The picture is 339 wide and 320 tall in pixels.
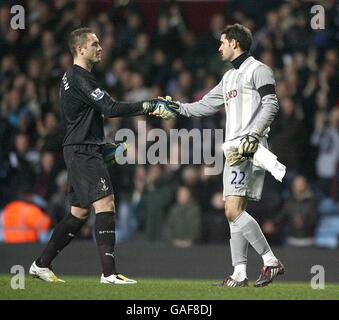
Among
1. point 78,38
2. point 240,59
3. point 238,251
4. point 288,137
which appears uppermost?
point 78,38

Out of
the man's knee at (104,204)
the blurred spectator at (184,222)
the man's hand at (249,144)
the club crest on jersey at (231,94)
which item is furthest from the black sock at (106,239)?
the blurred spectator at (184,222)

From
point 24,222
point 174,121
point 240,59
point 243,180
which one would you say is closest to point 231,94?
point 240,59

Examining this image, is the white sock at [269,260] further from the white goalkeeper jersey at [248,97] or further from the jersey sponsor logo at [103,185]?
the jersey sponsor logo at [103,185]

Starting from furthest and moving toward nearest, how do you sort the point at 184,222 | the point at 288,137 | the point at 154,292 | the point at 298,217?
the point at 288,137, the point at 184,222, the point at 298,217, the point at 154,292

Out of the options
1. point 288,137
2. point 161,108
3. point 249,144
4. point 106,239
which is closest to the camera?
point 249,144

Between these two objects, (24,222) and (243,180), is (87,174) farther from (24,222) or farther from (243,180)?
(24,222)

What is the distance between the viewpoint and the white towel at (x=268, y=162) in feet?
26.1

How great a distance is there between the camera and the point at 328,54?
13.7 meters

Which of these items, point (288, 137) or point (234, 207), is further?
point (288, 137)

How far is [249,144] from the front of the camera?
311 inches

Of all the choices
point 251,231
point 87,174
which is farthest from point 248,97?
point 87,174

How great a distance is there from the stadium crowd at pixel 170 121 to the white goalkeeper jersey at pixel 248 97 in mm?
4296

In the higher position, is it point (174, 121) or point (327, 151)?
point (174, 121)

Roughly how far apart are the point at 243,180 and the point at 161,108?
2.83ft
